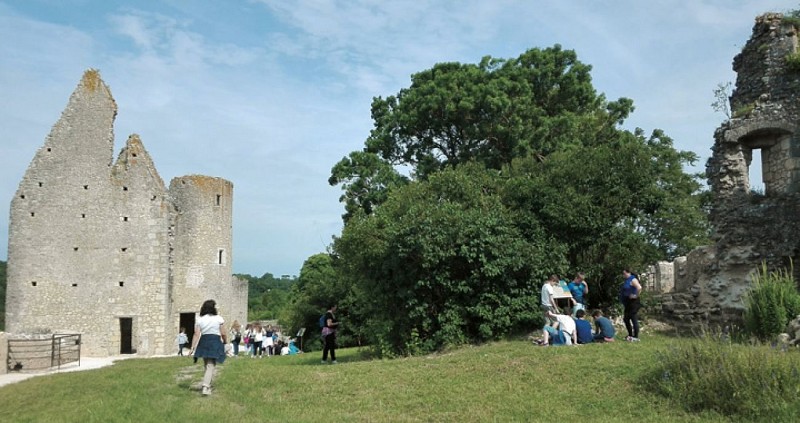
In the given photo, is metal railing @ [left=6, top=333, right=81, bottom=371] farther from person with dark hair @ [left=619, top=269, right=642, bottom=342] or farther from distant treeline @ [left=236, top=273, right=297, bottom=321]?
distant treeline @ [left=236, top=273, right=297, bottom=321]

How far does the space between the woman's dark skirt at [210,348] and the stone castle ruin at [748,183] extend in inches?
427

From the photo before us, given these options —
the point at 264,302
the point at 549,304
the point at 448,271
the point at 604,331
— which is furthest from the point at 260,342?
the point at 264,302

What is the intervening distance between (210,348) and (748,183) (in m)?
13.0

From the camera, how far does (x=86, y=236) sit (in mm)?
30719

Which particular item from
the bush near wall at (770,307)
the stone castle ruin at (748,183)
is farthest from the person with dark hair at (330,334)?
the bush near wall at (770,307)

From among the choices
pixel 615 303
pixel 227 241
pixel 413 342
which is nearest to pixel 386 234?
pixel 413 342

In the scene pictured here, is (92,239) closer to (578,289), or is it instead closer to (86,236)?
(86,236)

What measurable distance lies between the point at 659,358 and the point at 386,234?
29.0 ft

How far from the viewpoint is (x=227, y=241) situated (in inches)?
1377

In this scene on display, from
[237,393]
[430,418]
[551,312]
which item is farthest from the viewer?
[551,312]

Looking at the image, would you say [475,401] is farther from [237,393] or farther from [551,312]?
[551,312]

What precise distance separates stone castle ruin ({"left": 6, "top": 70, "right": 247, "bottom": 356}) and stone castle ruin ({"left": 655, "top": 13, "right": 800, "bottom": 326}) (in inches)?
935

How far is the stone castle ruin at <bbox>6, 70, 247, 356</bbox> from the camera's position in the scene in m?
30.1

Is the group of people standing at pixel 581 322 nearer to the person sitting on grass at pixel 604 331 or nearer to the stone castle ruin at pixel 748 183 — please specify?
the person sitting on grass at pixel 604 331
